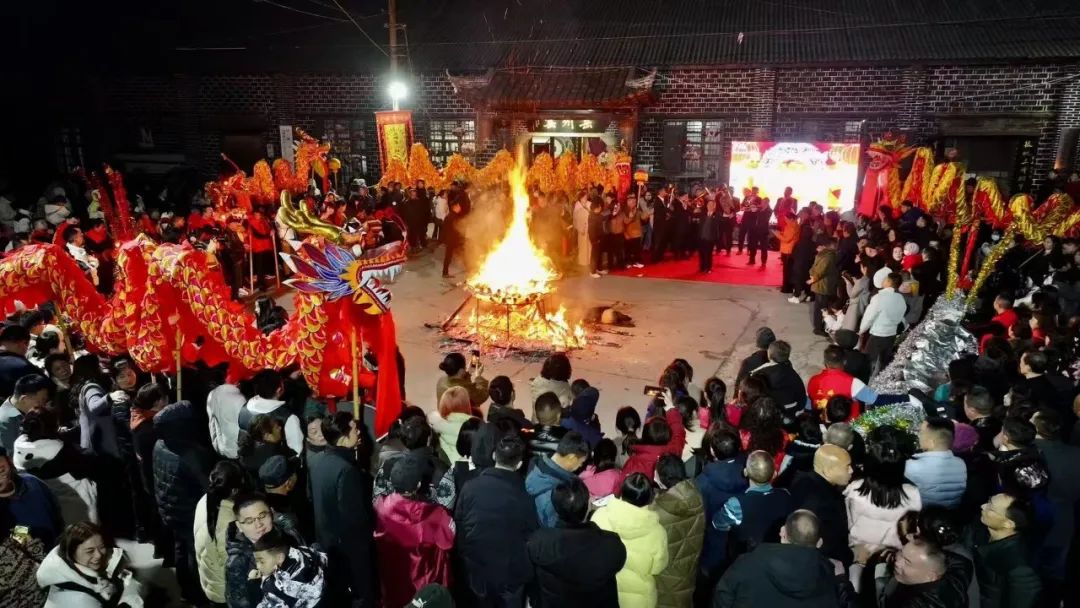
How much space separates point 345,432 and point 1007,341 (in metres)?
5.48

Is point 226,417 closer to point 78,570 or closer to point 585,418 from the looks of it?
point 78,570

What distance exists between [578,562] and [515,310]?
6.76m

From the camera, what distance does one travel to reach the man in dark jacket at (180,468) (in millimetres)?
4262

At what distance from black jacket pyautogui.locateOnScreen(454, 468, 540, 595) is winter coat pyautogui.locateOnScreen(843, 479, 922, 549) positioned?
1.71 m

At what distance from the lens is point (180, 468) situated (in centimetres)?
424

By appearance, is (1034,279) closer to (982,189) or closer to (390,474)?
(982,189)

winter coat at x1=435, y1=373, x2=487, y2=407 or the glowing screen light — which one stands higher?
the glowing screen light

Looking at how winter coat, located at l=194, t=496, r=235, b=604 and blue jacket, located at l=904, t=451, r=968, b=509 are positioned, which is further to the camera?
blue jacket, located at l=904, t=451, r=968, b=509

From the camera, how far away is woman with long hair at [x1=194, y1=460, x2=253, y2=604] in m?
3.75

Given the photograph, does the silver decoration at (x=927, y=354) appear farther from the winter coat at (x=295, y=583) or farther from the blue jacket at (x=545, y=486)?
the winter coat at (x=295, y=583)

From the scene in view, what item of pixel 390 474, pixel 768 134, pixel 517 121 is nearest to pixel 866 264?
pixel 390 474

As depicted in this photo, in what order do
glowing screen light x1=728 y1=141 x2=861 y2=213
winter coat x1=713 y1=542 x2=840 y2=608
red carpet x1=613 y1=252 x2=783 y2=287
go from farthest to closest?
glowing screen light x1=728 y1=141 x2=861 y2=213 → red carpet x1=613 y1=252 x2=783 y2=287 → winter coat x1=713 y1=542 x2=840 y2=608

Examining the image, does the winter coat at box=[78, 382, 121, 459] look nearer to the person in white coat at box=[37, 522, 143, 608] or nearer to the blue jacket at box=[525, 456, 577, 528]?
the person in white coat at box=[37, 522, 143, 608]

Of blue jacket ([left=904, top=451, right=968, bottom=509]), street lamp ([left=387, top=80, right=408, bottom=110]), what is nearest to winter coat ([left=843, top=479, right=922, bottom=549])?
blue jacket ([left=904, top=451, right=968, bottom=509])
